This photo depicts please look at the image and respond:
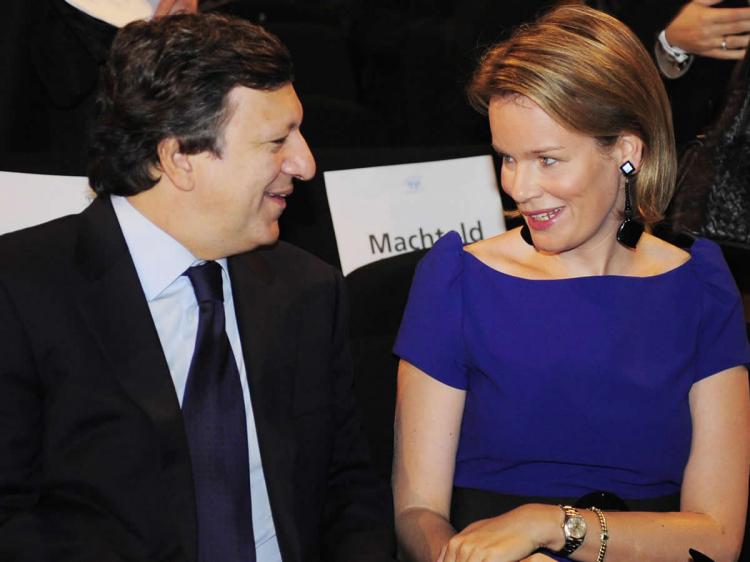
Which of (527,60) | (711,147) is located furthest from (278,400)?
(711,147)

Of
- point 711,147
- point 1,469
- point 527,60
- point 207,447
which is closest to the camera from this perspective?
point 1,469

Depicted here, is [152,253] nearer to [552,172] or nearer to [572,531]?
[552,172]

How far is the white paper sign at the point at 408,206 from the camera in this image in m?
3.43

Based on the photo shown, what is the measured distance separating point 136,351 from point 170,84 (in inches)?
19.8

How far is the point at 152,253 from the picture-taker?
2201 mm

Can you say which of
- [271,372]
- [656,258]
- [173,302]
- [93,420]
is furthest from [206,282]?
[656,258]

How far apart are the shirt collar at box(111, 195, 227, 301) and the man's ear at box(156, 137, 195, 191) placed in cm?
10

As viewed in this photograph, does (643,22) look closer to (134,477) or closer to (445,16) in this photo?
(445,16)

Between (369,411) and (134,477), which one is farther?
(369,411)

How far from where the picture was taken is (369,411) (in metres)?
2.52

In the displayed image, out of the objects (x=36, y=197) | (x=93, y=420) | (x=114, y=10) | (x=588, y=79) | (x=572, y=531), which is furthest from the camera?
(x=114, y=10)

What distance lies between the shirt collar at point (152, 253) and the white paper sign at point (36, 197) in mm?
606

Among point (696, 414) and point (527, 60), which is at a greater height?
point (527, 60)

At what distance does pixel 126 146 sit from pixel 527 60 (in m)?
0.82
